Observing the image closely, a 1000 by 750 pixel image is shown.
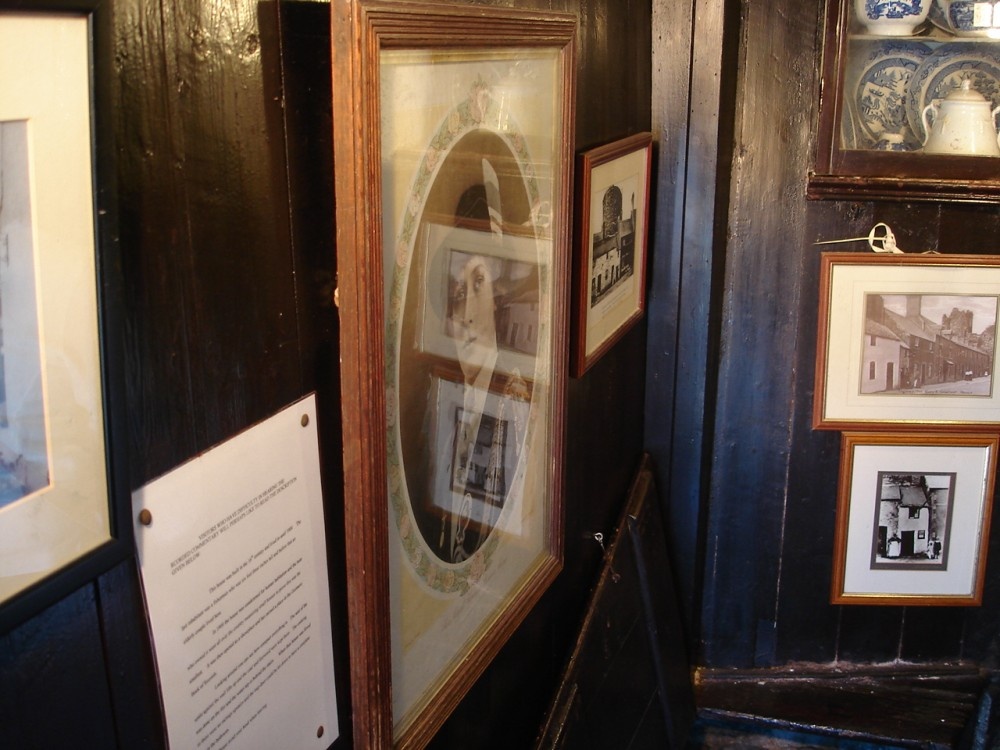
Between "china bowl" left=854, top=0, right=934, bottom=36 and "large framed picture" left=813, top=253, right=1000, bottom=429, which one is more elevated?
"china bowl" left=854, top=0, right=934, bottom=36

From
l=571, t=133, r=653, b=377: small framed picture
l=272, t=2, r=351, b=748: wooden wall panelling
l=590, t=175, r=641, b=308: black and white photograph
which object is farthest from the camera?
l=590, t=175, r=641, b=308: black and white photograph

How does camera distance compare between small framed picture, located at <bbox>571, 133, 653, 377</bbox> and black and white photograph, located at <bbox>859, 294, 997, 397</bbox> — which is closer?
small framed picture, located at <bbox>571, 133, 653, 377</bbox>

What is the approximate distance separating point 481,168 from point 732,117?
3.44 feet

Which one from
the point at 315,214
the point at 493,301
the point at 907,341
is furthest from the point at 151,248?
the point at 907,341

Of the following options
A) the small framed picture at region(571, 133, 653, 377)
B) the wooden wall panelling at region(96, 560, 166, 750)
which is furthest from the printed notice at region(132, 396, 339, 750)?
the small framed picture at region(571, 133, 653, 377)

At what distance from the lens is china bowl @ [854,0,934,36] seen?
1.87 m

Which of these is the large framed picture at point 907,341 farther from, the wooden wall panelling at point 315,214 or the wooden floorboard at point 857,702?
the wooden wall panelling at point 315,214

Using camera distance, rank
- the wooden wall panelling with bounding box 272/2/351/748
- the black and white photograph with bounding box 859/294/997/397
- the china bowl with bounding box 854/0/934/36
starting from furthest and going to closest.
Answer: the black and white photograph with bounding box 859/294/997/397, the china bowl with bounding box 854/0/934/36, the wooden wall panelling with bounding box 272/2/351/748

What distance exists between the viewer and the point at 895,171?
1.90 metres

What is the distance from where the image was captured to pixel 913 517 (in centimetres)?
210

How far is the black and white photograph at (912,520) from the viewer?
2082 mm

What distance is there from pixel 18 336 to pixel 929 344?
5.93 feet

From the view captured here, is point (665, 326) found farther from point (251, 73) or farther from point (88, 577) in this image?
point (88, 577)

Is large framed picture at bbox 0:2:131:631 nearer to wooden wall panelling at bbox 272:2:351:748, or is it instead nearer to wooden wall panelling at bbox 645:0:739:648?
wooden wall panelling at bbox 272:2:351:748
